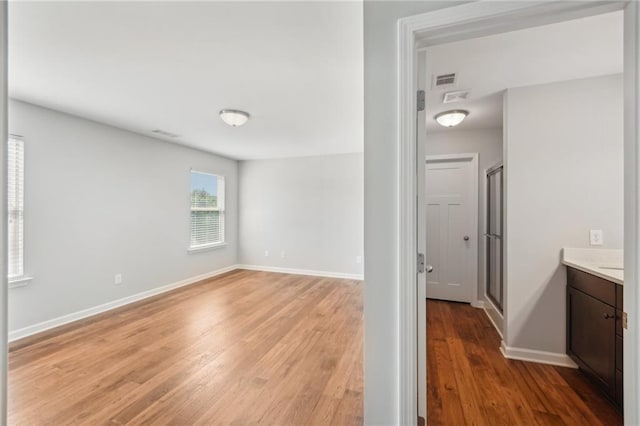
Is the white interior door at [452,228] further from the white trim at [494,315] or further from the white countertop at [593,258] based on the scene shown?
the white countertop at [593,258]

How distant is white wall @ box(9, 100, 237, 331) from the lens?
9.84ft

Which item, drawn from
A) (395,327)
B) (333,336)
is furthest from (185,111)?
(395,327)

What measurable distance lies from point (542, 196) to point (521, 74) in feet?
3.35

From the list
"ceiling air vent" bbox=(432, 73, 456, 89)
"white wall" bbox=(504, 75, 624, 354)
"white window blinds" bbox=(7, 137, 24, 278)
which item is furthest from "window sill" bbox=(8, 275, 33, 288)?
"white wall" bbox=(504, 75, 624, 354)

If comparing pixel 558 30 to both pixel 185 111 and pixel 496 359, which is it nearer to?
pixel 496 359

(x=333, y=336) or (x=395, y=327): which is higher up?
(x=395, y=327)

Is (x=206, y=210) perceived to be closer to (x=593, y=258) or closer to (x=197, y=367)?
(x=197, y=367)

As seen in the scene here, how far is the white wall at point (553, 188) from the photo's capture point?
7.44ft

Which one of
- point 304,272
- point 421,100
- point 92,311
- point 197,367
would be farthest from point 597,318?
point 92,311

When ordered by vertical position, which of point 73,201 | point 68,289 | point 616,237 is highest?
point 73,201

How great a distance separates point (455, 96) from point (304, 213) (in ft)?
12.0

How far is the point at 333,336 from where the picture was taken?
9.48 ft

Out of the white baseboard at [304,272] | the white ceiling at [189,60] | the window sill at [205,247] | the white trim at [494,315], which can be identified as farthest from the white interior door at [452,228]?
the window sill at [205,247]

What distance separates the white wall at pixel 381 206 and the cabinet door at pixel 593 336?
165 centimetres
